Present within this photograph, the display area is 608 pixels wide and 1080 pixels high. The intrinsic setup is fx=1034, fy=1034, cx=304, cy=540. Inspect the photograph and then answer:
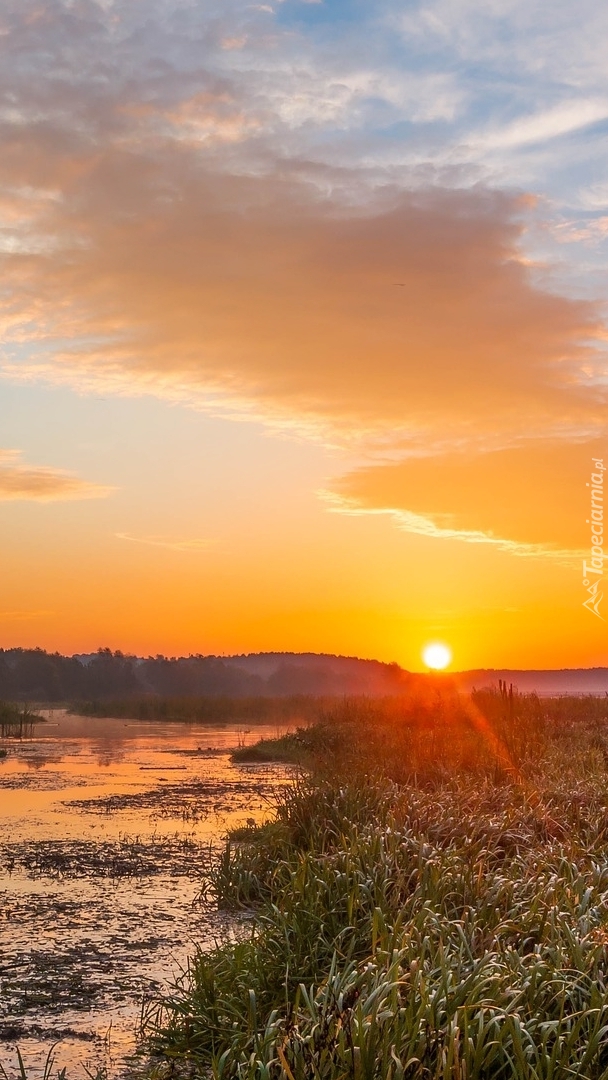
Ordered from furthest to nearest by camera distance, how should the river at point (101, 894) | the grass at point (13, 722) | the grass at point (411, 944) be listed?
1. the grass at point (13, 722)
2. the river at point (101, 894)
3. the grass at point (411, 944)

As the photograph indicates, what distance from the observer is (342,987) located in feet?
18.7

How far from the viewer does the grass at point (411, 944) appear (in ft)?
16.5

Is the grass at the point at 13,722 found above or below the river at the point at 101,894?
above

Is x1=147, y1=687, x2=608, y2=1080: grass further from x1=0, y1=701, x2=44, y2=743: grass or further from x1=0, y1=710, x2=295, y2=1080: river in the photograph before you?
x1=0, y1=701, x2=44, y2=743: grass

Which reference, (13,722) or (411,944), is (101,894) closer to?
(411,944)

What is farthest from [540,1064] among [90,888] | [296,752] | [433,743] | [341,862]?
[296,752]

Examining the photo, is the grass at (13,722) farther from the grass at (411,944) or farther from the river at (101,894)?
the grass at (411,944)

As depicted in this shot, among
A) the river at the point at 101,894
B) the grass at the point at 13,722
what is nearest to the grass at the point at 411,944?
the river at the point at 101,894

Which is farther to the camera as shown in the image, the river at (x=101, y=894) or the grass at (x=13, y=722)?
the grass at (x=13, y=722)

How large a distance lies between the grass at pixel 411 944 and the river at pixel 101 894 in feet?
1.49

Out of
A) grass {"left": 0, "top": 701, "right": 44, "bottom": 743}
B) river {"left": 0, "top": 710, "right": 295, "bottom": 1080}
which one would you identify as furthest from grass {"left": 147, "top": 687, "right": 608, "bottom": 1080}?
grass {"left": 0, "top": 701, "right": 44, "bottom": 743}

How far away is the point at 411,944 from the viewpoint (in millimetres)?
6059

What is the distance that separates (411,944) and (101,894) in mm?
5995

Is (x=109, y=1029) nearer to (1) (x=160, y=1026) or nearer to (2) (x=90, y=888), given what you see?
(1) (x=160, y=1026)
